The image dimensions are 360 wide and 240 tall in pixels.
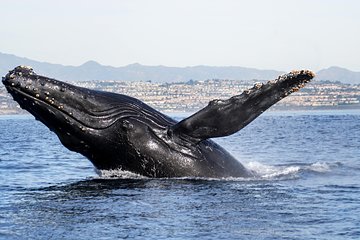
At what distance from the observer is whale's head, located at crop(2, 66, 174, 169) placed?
12719mm

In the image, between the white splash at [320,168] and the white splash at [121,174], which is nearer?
the white splash at [121,174]

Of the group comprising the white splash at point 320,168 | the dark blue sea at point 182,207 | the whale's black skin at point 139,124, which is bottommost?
the white splash at point 320,168

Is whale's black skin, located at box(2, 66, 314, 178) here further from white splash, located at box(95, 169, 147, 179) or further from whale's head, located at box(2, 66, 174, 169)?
white splash, located at box(95, 169, 147, 179)

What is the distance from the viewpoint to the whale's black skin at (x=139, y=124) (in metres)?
12.7

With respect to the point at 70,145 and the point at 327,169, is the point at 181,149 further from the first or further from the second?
the point at 327,169

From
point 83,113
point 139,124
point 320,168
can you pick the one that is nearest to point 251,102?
point 139,124

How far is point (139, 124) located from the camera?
44.7 ft

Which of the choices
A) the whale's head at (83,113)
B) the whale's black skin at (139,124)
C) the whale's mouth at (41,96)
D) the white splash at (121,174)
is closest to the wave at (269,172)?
the white splash at (121,174)

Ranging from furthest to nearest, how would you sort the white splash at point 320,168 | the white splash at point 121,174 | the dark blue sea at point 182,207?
the white splash at point 320,168 < the white splash at point 121,174 < the dark blue sea at point 182,207

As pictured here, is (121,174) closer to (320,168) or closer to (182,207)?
(182,207)

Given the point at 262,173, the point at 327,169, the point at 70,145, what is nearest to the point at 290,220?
the point at 70,145

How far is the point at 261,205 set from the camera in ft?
36.4

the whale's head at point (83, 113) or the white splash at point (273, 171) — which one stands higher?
the whale's head at point (83, 113)

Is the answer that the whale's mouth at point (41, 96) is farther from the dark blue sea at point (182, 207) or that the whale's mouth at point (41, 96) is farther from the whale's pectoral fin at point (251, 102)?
the whale's pectoral fin at point (251, 102)
